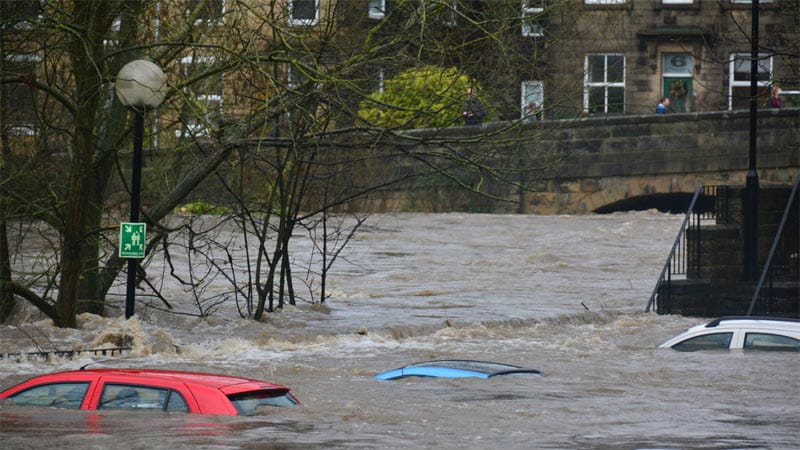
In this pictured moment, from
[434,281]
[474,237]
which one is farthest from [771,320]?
[474,237]

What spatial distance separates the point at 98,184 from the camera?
20094 millimetres

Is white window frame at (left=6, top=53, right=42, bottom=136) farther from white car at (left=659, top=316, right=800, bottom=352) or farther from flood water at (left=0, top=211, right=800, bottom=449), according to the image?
white car at (left=659, top=316, right=800, bottom=352)

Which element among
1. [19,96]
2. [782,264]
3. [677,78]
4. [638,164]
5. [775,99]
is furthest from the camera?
[677,78]

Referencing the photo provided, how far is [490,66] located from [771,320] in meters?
6.05

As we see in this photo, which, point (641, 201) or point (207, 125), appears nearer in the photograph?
point (207, 125)

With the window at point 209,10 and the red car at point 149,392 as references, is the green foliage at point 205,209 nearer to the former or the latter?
the window at point 209,10

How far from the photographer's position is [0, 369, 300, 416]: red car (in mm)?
10062

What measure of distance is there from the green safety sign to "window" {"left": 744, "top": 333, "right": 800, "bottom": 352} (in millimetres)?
7014

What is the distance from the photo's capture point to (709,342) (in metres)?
15.9

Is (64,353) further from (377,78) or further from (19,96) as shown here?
(377,78)

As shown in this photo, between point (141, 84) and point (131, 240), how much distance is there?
1.83 metres

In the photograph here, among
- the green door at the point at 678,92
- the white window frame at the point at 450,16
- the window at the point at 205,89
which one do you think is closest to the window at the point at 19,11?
the window at the point at 205,89

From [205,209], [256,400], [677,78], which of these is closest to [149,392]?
[256,400]

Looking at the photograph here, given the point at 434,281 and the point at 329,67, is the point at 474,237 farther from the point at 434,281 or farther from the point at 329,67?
the point at 329,67
